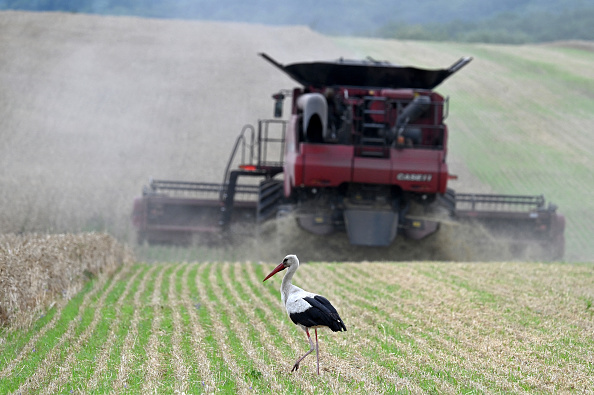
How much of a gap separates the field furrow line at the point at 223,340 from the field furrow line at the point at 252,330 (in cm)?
11

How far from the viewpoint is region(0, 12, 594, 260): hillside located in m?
22.7

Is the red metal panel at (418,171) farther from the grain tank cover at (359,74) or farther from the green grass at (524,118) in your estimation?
the green grass at (524,118)

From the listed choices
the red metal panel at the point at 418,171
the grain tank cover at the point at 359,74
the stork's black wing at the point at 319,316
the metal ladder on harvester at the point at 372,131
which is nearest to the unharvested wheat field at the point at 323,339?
the stork's black wing at the point at 319,316

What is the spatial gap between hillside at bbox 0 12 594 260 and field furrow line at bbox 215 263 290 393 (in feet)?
30.6

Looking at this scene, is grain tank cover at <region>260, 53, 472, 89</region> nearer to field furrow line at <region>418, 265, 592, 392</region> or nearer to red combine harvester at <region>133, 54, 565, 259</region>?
red combine harvester at <region>133, 54, 565, 259</region>

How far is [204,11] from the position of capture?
172 feet

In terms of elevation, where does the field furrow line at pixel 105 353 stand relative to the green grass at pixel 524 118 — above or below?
below

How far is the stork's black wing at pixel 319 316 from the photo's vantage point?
5266 mm

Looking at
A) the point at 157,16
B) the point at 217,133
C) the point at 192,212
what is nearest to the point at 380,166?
the point at 192,212

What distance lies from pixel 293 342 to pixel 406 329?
1.21m

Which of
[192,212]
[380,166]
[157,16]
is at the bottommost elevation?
[192,212]

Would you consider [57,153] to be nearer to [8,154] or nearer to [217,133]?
[8,154]

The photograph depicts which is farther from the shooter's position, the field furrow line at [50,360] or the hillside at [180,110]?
the hillside at [180,110]

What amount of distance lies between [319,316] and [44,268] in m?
4.61
